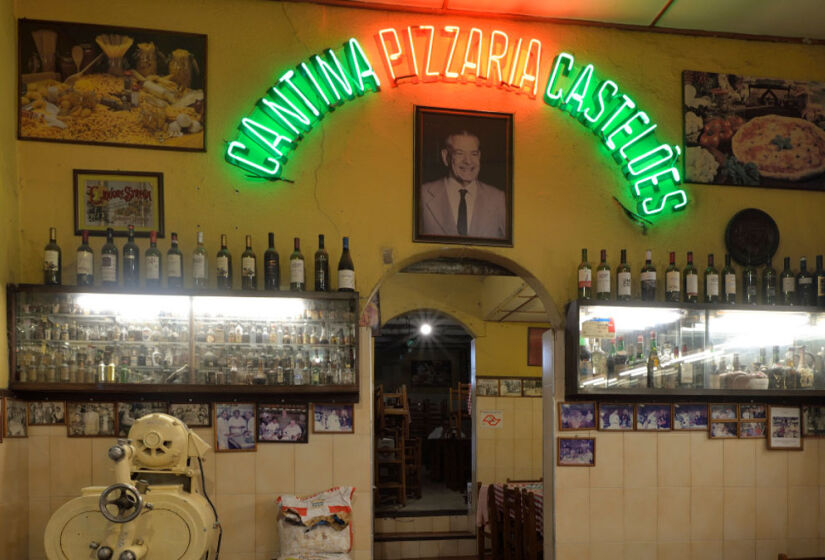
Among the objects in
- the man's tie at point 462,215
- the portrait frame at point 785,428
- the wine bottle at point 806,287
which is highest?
the man's tie at point 462,215

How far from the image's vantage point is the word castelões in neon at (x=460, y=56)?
4.89m

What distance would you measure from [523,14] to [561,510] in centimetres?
344

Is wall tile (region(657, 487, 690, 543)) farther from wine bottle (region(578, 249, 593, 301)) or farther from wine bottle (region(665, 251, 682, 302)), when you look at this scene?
wine bottle (region(578, 249, 593, 301))

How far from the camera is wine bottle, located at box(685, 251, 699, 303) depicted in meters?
4.95

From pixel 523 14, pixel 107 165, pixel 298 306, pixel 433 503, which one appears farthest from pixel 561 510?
pixel 433 503

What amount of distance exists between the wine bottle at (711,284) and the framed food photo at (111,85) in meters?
3.55

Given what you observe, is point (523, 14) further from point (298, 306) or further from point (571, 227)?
point (298, 306)

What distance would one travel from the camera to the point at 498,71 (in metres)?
4.97

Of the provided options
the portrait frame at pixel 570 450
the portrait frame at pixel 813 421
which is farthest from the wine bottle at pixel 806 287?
the portrait frame at pixel 570 450

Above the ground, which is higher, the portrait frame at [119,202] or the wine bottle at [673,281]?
the portrait frame at [119,202]

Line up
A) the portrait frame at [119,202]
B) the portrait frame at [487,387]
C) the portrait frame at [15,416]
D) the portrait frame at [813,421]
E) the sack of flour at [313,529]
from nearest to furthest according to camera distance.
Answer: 1. the portrait frame at [15,416]
2. the sack of flour at [313,529]
3. the portrait frame at [119,202]
4. the portrait frame at [813,421]
5. the portrait frame at [487,387]

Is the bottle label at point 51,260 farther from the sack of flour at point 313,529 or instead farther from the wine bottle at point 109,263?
the sack of flour at point 313,529

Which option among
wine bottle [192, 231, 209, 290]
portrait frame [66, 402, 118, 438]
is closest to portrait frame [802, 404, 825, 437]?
wine bottle [192, 231, 209, 290]

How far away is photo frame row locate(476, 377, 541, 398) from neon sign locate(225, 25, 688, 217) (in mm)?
5017
